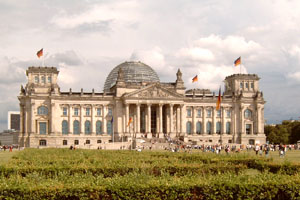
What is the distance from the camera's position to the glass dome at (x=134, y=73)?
5153 inches

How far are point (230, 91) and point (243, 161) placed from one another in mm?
92565

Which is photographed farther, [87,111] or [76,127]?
[87,111]

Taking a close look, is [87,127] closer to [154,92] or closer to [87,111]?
[87,111]

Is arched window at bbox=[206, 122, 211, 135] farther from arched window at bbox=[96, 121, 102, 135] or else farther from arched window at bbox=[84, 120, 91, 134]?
arched window at bbox=[84, 120, 91, 134]

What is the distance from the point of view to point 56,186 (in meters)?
24.6

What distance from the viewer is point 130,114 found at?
397 ft

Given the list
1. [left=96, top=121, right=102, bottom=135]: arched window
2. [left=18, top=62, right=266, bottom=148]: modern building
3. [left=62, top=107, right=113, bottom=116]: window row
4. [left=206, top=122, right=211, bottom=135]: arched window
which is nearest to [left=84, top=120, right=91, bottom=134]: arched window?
[left=18, top=62, right=266, bottom=148]: modern building

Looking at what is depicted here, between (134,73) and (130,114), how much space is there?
668 inches

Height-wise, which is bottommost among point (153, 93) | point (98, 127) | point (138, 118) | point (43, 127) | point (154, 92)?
point (98, 127)

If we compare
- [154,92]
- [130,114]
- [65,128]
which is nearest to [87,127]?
[65,128]

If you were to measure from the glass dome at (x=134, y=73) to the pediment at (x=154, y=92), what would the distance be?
14.0 meters

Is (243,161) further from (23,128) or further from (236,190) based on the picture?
(23,128)

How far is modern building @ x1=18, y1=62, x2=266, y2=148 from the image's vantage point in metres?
114

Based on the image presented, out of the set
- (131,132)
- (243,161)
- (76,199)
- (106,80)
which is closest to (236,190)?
(76,199)
